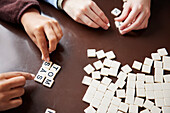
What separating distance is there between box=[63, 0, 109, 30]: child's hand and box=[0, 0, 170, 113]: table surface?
0.12 ft

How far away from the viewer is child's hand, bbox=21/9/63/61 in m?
0.88

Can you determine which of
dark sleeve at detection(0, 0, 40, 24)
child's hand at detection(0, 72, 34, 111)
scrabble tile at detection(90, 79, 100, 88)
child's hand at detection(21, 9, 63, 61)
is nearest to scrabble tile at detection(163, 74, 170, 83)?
scrabble tile at detection(90, 79, 100, 88)

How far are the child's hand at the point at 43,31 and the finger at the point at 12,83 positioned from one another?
0.55 feet

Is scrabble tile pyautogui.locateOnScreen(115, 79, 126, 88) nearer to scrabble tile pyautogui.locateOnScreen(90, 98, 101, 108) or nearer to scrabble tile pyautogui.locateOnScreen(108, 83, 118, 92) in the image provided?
scrabble tile pyautogui.locateOnScreen(108, 83, 118, 92)

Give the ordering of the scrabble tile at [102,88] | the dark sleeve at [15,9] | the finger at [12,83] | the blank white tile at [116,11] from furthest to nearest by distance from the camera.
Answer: the blank white tile at [116,11] < the dark sleeve at [15,9] < the scrabble tile at [102,88] < the finger at [12,83]

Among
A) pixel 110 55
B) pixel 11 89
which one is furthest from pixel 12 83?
pixel 110 55

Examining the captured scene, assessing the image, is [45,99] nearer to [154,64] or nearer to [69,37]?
[69,37]

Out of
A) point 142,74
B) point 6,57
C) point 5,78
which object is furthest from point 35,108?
point 142,74

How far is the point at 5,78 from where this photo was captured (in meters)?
0.79

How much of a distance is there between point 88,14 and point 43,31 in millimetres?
261

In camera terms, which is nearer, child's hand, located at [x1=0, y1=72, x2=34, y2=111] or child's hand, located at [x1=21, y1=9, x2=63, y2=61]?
child's hand, located at [x1=0, y1=72, x2=34, y2=111]

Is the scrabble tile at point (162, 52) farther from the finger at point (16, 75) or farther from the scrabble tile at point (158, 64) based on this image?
the finger at point (16, 75)

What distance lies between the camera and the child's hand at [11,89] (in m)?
0.76

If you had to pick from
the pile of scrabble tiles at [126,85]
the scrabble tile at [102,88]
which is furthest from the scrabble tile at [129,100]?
the scrabble tile at [102,88]
